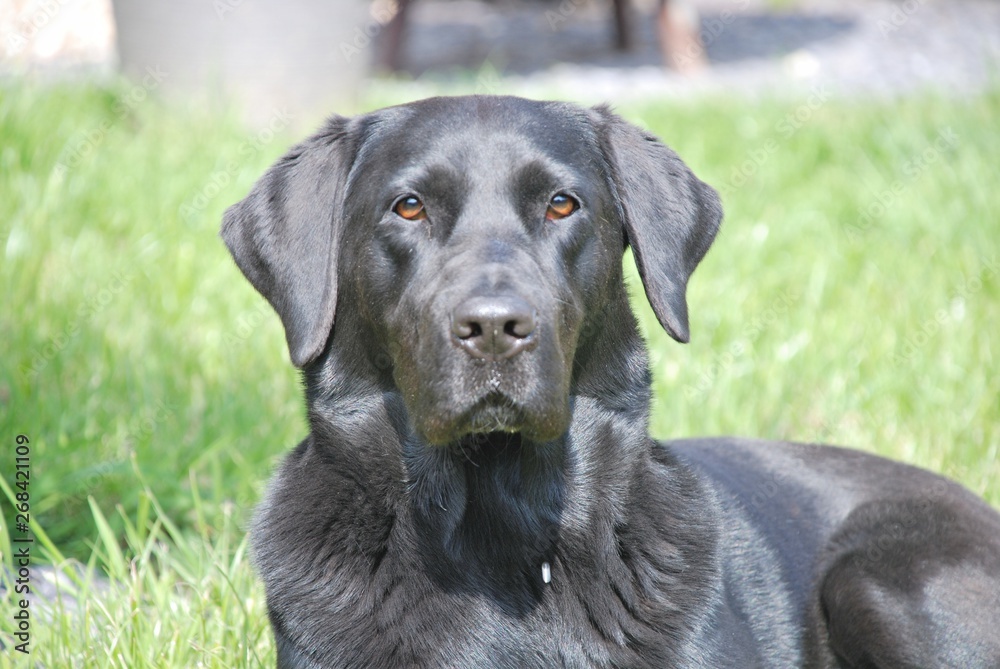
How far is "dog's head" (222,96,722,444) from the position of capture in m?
2.36

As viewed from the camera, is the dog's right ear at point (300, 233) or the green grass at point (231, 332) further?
the green grass at point (231, 332)

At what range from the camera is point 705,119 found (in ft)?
27.2

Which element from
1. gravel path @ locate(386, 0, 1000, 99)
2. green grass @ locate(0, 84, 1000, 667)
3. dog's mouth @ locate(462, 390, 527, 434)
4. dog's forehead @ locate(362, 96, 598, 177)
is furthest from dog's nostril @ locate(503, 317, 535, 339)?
gravel path @ locate(386, 0, 1000, 99)

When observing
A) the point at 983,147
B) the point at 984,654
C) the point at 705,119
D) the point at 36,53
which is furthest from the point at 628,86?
the point at 984,654

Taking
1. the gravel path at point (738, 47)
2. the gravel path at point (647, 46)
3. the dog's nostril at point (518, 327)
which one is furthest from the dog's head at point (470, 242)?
the gravel path at point (738, 47)

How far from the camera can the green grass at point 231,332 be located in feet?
11.2

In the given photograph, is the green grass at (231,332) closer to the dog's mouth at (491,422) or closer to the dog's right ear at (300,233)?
the dog's right ear at (300,233)

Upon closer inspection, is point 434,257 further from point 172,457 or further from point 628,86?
point 628,86

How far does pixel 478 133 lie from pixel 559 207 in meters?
0.28

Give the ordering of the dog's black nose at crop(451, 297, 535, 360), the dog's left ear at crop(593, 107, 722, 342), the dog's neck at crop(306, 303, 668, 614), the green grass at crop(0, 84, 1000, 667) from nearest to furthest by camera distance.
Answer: the dog's black nose at crop(451, 297, 535, 360) → the dog's neck at crop(306, 303, 668, 614) → the dog's left ear at crop(593, 107, 722, 342) → the green grass at crop(0, 84, 1000, 667)

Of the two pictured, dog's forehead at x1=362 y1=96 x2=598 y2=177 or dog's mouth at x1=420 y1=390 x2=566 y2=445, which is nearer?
dog's mouth at x1=420 y1=390 x2=566 y2=445

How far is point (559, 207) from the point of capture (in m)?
2.68

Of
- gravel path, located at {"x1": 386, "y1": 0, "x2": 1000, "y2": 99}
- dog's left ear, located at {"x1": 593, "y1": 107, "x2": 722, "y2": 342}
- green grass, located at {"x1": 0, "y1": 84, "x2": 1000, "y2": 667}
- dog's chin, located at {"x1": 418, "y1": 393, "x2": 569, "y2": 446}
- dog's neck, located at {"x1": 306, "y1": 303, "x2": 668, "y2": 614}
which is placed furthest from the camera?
gravel path, located at {"x1": 386, "y1": 0, "x2": 1000, "y2": 99}

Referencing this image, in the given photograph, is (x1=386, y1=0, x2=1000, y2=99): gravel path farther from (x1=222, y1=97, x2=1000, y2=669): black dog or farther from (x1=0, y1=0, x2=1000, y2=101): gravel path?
(x1=222, y1=97, x2=1000, y2=669): black dog
